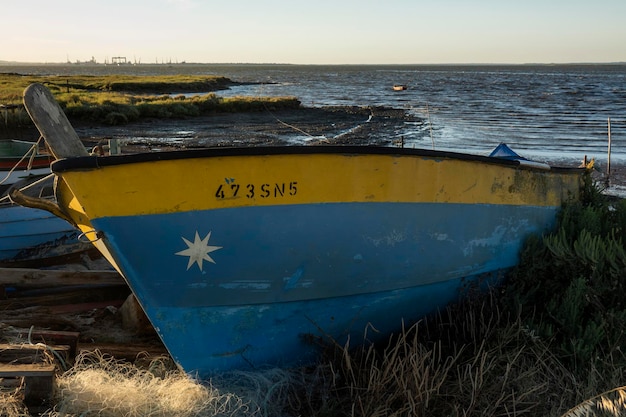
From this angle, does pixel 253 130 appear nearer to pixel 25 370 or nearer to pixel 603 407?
pixel 25 370

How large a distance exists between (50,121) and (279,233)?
5.63ft

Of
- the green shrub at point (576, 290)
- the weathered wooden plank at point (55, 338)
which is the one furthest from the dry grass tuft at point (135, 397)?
the green shrub at point (576, 290)

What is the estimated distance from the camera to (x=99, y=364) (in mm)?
4512

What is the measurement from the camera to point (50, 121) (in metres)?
3.85

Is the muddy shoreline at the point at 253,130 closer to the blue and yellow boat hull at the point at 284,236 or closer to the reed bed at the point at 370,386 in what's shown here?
the blue and yellow boat hull at the point at 284,236

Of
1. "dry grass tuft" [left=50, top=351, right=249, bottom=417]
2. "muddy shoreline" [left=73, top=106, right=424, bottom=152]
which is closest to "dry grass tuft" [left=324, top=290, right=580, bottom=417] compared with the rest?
"dry grass tuft" [left=50, top=351, right=249, bottom=417]

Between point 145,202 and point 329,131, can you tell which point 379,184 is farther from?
point 329,131

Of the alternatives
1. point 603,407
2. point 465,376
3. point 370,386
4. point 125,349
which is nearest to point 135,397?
point 125,349

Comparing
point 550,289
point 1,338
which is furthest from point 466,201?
point 1,338

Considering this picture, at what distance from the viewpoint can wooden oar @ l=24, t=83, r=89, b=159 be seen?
3.76 meters

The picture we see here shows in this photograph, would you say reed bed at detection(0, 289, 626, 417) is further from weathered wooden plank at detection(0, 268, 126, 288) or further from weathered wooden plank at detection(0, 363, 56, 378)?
weathered wooden plank at detection(0, 268, 126, 288)

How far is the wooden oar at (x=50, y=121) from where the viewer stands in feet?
12.3

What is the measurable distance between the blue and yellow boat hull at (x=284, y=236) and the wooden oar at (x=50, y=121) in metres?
0.31

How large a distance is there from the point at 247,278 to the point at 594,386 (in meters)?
2.54
